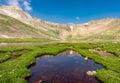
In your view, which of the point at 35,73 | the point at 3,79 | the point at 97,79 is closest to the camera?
the point at 3,79

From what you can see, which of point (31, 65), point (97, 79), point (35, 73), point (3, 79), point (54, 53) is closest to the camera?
point (3, 79)

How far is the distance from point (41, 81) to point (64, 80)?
4.75 m

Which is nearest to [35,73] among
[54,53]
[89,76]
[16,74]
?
[16,74]

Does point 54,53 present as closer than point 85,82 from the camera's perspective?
No

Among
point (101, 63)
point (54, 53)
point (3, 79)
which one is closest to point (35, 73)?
point (3, 79)

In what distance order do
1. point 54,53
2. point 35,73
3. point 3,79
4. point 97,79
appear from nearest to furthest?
point 3,79 < point 97,79 < point 35,73 < point 54,53

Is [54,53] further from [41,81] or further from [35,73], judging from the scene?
[41,81]

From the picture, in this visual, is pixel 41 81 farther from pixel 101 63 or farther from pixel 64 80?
pixel 101 63

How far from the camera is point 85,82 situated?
32656 mm

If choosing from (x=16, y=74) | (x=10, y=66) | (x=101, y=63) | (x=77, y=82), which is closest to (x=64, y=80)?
(x=77, y=82)

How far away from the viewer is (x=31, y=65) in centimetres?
4597

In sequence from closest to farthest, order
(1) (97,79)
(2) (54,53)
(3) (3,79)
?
(3) (3,79)
(1) (97,79)
(2) (54,53)

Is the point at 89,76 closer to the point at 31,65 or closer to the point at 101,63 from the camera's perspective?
the point at 101,63

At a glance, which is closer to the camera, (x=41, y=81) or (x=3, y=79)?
(x=3, y=79)
